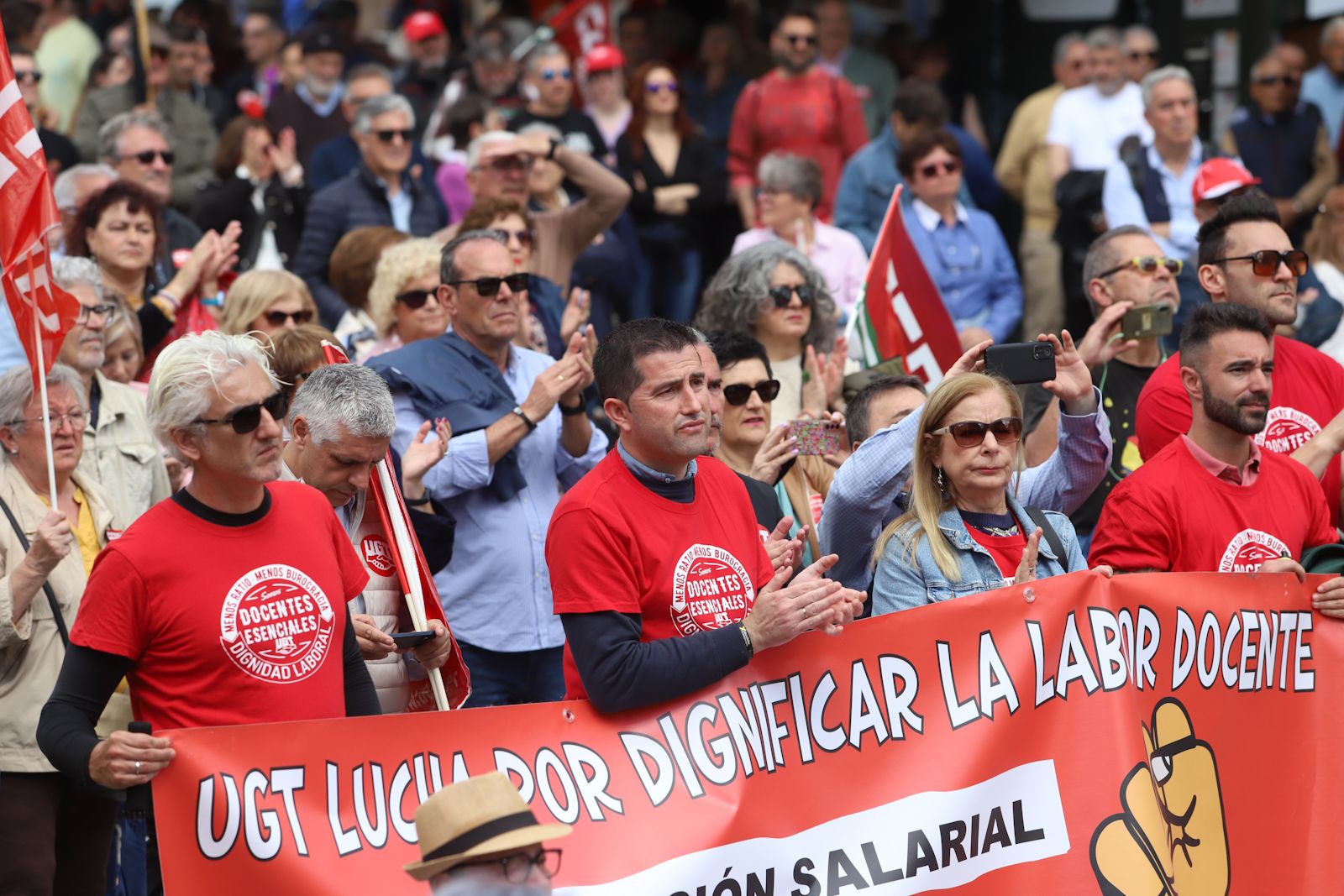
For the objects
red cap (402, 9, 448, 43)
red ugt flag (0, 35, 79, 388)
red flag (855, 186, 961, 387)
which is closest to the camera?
red ugt flag (0, 35, 79, 388)

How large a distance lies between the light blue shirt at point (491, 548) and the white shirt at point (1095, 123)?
6264 mm

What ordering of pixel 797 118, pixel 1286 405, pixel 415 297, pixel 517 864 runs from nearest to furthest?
pixel 517 864 → pixel 1286 405 → pixel 415 297 → pixel 797 118

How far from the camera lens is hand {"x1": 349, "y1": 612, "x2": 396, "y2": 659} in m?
5.03

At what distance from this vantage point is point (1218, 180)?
880cm

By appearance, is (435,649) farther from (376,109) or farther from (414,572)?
(376,109)

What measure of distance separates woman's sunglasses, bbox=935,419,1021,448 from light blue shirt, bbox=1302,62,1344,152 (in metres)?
Answer: 8.45

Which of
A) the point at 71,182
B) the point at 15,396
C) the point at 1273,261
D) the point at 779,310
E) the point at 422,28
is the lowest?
the point at 15,396

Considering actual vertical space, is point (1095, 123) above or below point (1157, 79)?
above

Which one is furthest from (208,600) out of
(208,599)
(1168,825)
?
(1168,825)

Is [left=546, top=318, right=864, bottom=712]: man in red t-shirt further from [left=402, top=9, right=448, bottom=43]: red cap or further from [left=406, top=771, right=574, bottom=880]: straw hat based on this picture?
[left=402, top=9, right=448, bottom=43]: red cap

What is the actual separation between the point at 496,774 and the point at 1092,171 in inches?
310

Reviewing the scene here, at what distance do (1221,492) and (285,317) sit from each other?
379 cm

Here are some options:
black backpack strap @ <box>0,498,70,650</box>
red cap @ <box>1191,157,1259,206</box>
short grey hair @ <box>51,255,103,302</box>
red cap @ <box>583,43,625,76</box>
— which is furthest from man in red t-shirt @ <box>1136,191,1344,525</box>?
red cap @ <box>583,43,625,76</box>

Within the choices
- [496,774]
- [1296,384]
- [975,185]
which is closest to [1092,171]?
[975,185]
